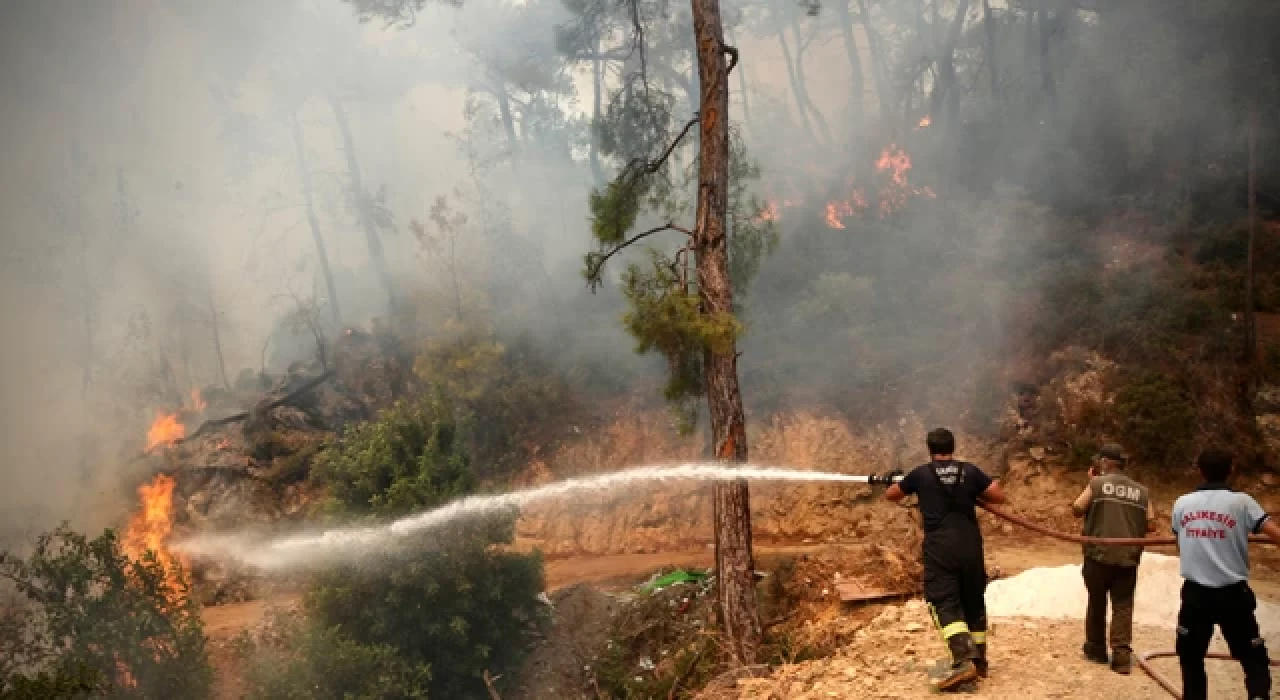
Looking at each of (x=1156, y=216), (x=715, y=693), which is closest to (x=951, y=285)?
(x=1156, y=216)

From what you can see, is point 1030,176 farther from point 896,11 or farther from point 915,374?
point 896,11

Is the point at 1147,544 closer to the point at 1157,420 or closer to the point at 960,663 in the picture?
the point at 960,663

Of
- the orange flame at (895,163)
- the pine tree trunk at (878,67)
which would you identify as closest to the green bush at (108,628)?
the orange flame at (895,163)

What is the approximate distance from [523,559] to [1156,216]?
19462 millimetres

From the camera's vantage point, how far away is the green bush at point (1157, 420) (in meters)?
13.6

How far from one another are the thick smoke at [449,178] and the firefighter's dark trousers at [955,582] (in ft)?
43.5

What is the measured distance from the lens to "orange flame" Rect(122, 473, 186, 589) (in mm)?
23117

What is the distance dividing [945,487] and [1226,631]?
1909 mm

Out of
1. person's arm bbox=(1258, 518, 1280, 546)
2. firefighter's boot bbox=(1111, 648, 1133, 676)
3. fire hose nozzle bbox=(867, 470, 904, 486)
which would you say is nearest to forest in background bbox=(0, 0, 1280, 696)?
fire hose nozzle bbox=(867, 470, 904, 486)

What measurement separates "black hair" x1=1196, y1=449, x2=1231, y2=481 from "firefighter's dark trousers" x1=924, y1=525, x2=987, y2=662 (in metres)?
1.59

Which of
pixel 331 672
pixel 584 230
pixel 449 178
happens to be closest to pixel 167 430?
pixel 584 230

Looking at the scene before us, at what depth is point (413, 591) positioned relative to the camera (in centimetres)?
1230

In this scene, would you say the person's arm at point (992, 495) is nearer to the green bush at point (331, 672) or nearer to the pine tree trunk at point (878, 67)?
the green bush at point (331, 672)

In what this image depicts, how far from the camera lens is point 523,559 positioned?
1333 centimetres
